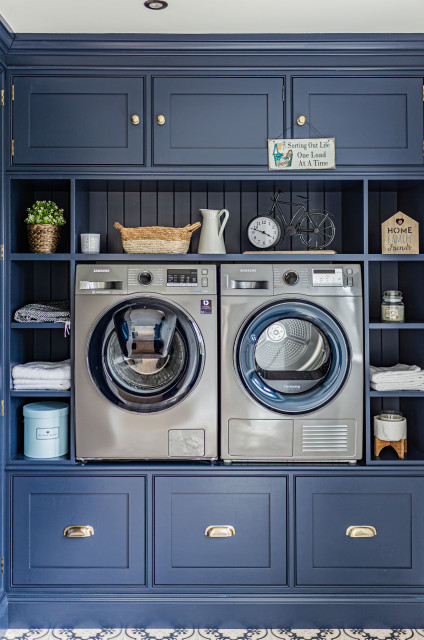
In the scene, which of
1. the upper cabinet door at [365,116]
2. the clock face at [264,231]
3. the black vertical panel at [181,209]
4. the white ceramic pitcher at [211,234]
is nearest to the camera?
the upper cabinet door at [365,116]

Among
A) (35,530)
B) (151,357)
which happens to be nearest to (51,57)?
(151,357)

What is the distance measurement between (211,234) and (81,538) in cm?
158

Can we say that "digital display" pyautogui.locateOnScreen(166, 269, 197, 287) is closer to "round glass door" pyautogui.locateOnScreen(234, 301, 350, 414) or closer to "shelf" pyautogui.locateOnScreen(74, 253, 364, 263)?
"shelf" pyautogui.locateOnScreen(74, 253, 364, 263)

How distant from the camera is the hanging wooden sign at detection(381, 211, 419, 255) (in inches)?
107

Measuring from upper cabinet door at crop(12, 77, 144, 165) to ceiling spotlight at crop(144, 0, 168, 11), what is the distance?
381mm

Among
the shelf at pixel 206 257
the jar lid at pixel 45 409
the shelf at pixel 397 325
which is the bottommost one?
the jar lid at pixel 45 409

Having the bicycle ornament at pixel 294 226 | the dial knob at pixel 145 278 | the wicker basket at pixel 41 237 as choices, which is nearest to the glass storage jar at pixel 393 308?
Answer: the bicycle ornament at pixel 294 226

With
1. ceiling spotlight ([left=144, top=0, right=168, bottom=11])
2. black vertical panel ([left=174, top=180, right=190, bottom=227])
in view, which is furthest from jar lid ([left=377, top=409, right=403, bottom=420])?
ceiling spotlight ([left=144, top=0, right=168, bottom=11])

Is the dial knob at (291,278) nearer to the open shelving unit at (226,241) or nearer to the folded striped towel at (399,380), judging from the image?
the open shelving unit at (226,241)

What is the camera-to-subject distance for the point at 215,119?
2680mm

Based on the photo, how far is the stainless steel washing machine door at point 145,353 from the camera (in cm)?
265

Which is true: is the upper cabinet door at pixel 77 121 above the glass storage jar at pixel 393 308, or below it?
above

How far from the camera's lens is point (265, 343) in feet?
8.84

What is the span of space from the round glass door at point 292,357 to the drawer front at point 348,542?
0.41m
